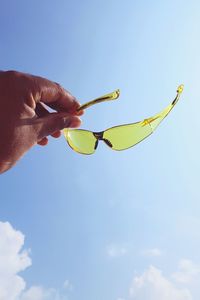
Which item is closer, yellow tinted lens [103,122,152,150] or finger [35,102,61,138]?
finger [35,102,61,138]

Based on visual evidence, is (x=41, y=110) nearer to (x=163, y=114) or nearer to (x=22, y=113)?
(x=22, y=113)

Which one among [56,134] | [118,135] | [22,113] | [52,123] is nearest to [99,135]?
[118,135]

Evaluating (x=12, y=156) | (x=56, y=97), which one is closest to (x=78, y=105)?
(x=56, y=97)

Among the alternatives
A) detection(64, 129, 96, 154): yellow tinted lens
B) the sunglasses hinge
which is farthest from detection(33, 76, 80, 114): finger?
the sunglasses hinge

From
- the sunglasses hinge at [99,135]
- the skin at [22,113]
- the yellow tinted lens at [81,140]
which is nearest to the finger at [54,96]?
the skin at [22,113]

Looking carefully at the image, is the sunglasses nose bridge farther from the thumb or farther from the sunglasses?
the thumb
